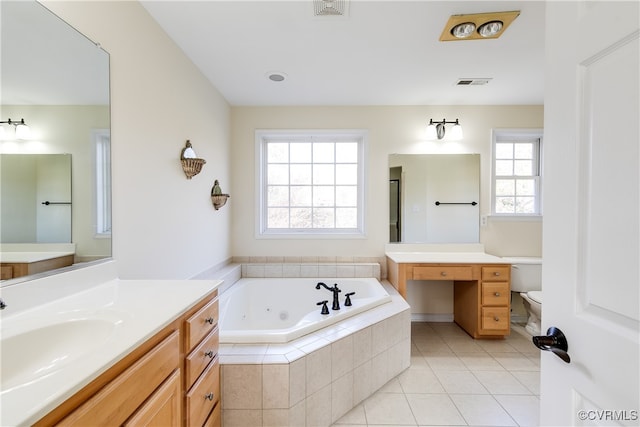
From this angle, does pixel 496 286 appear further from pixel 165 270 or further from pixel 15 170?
pixel 15 170

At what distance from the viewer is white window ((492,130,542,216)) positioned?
9.72ft

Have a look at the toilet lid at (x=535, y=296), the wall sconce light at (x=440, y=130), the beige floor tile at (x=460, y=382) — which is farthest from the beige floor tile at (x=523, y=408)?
the wall sconce light at (x=440, y=130)

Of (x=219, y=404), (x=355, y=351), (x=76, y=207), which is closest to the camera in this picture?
(x=76, y=207)

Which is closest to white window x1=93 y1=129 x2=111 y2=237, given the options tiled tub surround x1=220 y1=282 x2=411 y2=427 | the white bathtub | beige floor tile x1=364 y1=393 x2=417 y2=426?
tiled tub surround x1=220 y1=282 x2=411 y2=427

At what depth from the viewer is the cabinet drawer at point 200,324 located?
1023 millimetres

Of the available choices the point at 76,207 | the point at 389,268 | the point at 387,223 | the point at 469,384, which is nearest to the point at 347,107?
the point at 387,223

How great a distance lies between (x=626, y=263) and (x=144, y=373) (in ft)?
3.87

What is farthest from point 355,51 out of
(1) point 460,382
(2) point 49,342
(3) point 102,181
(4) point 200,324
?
(1) point 460,382

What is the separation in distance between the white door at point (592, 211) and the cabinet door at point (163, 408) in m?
1.09

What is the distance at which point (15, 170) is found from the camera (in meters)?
0.90

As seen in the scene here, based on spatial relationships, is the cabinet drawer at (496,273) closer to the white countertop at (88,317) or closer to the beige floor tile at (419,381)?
the beige floor tile at (419,381)

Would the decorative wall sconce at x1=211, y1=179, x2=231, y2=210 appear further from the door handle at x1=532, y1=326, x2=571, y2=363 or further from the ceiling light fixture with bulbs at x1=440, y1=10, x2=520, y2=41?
the door handle at x1=532, y1=326, x2=571, y2=363

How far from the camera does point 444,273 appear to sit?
248cm

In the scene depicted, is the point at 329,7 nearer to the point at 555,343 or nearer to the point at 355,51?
the point at 355,51
